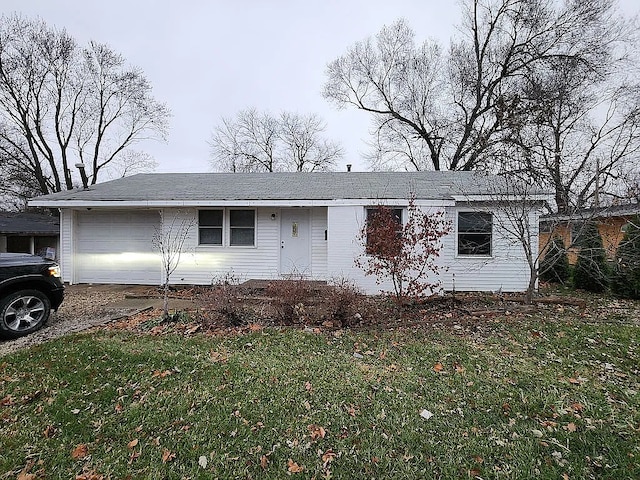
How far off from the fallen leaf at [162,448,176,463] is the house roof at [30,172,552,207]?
23.8ft

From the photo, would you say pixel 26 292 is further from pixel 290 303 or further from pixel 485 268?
pixel 485 268

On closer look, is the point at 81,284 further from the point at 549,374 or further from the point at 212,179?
the point at 549,374

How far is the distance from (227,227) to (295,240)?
82.7 inches

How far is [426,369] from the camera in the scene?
4.24 meters

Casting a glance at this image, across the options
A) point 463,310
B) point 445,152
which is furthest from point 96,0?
point 445,152

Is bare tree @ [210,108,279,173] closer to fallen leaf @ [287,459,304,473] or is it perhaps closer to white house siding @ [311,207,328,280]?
white house siding @ [311,207,328,280]

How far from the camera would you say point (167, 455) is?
277cm

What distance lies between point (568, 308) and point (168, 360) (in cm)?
771

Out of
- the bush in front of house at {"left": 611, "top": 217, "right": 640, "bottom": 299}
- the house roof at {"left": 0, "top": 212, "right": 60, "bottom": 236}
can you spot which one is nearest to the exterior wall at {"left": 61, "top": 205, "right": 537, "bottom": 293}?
the bush in front of house at {"left": 611, "top": 217, "right": 640, "bottom": 299}

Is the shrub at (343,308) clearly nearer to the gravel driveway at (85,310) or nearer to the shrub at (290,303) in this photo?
the shrub at (290,303)

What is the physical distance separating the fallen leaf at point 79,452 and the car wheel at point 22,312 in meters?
4.03

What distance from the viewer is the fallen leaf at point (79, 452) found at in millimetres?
2768

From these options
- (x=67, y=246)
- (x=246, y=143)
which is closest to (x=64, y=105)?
(x=246, y=143)

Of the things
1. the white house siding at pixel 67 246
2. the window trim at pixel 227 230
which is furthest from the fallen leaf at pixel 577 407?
the white house siding at pixel 67 246
